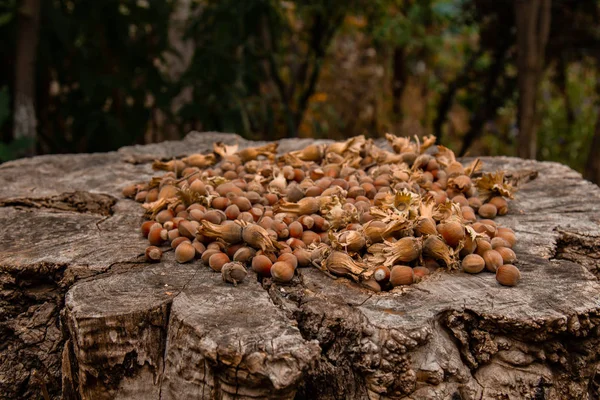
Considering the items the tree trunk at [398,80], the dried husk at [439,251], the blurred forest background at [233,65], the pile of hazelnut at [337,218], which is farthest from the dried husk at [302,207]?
the tree trunk at [398,80]

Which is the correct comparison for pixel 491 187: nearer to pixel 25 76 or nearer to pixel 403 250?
pixel 403 250

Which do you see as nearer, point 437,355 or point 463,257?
point 437,355

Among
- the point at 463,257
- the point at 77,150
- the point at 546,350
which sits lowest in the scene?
the point at 77,150

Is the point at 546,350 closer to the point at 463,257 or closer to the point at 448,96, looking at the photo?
the point at 463,257

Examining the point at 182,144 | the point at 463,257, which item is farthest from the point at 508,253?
the point at 182,144

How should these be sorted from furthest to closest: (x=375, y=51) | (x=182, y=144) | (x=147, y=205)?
1. (x=375, y=51)
2. (x=182, y=144)
3. (x=147, y=205)

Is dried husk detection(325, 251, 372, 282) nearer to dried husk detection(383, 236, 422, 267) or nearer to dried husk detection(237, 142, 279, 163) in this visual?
dried husk detection(383, 236, 422, 267)

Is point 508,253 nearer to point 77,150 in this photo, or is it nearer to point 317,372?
point 317,372

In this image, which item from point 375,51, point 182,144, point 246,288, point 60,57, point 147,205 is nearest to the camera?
point 246,288

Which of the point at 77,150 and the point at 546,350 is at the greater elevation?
the point at 546,350
